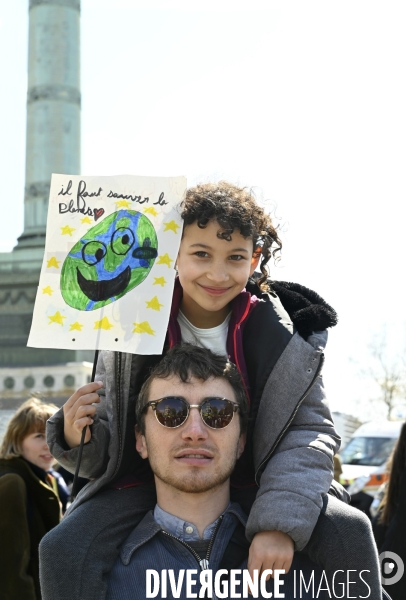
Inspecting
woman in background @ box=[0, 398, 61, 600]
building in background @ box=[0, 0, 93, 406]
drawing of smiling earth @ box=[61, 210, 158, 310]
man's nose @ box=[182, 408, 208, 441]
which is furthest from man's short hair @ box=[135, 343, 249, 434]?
building in background @ box=[0, 0, 93, 406]

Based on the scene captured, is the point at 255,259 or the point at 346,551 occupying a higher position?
the point at 255,259

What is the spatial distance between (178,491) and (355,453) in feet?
46.8

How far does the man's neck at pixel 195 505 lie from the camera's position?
3.42 meters

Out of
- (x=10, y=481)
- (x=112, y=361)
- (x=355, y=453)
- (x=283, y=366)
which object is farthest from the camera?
(x=355, y=453)

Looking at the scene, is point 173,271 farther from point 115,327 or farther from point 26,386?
point 26,386

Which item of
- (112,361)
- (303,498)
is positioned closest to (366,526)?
(303,498)

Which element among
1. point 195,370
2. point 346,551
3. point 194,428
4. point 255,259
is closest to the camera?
point 346,551

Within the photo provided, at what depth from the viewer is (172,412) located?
11.1ft

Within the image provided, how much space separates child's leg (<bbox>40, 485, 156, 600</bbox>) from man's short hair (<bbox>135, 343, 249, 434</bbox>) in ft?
0.98

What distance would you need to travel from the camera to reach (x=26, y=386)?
1297 inches

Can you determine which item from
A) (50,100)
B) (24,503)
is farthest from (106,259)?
(50,100)

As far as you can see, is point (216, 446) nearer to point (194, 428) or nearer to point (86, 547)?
point (194, 428)

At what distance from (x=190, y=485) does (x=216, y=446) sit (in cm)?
15

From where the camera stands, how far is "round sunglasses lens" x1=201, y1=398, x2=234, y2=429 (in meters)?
3.38
